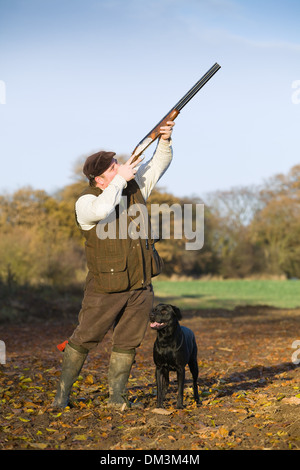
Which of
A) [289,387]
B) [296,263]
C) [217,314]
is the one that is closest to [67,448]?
[289,387]

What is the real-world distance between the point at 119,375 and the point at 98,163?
7.04ft

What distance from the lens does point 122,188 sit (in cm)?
532

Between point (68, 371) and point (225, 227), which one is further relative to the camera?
point (225, 227)

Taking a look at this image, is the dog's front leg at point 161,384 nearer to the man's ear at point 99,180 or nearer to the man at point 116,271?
the man at point 116,271

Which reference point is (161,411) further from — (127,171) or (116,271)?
(127,171)

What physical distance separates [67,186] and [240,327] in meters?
21.6

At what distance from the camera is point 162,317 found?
6.07m

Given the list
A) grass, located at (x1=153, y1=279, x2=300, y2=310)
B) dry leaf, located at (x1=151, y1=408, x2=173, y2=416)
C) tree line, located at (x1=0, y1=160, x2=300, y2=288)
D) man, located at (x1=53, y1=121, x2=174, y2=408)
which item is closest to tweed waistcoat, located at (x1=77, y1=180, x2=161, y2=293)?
man, located at (x1=53, y1=121, x2=174, y2=408)

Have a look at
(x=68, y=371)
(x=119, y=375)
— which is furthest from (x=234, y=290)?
(x=68, y=371)

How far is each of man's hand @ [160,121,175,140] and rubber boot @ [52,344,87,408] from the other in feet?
7.60

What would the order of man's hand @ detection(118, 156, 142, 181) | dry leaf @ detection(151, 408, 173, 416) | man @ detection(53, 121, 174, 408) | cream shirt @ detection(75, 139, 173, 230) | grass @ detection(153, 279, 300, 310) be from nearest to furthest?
cream shirt @ detection(75, 139, 173, 230) → man's hand @ detection(118, 156, 142, 181) → man @ detection(53, 121, 174, 408) → dry leaf @ detection(151, 408, 173, 416) → grass @ detection(153, 279, 300, 310)

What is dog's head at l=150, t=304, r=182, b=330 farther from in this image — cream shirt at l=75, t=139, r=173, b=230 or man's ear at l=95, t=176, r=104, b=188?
man's ear at l=95, t=176, r=104, b=188

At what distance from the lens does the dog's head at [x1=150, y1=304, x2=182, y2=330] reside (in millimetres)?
6039

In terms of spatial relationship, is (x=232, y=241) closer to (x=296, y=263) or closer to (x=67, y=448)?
(x=296, y=263)
